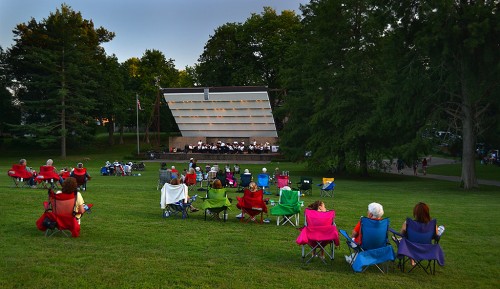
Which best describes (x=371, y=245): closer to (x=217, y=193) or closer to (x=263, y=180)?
(x=217, y=193)

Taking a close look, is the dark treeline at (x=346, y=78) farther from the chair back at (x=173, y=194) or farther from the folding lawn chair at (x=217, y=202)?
the chair back at (x=173, y=194)

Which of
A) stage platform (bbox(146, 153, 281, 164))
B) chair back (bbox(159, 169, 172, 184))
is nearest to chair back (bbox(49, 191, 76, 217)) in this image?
chair back (bbox(159, 169, 172, 184))

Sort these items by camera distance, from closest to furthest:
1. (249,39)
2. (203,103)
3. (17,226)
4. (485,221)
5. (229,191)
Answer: (17,226)
(485,221)
(229,191)
(203,103)
(249,39)

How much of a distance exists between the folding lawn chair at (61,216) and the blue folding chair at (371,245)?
4.82 meters

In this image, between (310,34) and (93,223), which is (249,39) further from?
(93,223)

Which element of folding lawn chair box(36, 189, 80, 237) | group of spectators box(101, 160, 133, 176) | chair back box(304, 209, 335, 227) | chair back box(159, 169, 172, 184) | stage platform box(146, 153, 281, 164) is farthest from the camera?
stage platform box(146, 153, 281, 164)

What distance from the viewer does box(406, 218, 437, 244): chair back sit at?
711 centimetres

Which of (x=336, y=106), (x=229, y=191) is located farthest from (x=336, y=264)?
(x=336, y=106)

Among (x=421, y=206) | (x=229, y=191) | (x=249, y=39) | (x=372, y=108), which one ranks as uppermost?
(x=249, y=39)

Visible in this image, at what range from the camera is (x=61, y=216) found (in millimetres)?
8688

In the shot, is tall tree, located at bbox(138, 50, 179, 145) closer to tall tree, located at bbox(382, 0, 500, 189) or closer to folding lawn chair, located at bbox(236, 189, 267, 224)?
tall tree, located at bbox(382, 0, 500, 189)

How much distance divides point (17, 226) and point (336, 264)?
245 inches

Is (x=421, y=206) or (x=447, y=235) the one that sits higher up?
(x=421, y=206)

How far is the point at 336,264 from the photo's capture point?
7430 mm
